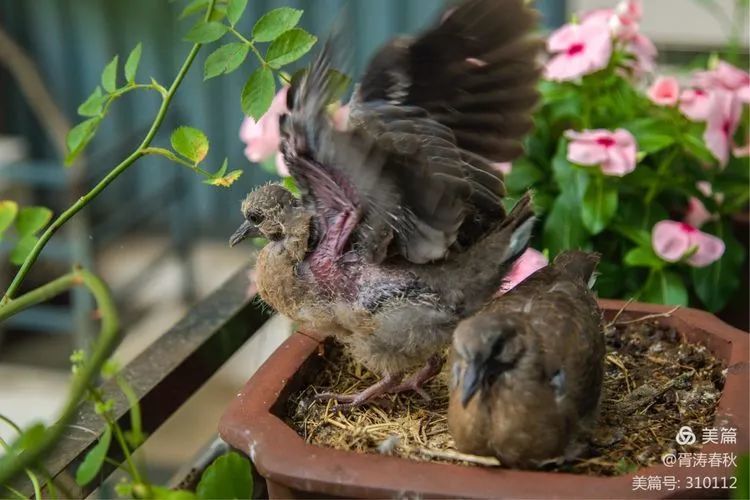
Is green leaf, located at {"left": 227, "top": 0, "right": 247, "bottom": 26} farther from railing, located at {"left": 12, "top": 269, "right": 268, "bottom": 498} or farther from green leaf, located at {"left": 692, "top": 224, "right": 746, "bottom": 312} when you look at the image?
green leaf, located at {"left": 692, "top": 224, "right": 746, "bottom": 312}

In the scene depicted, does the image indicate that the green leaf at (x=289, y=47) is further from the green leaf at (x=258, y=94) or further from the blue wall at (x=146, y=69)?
the blue wall at (x=146, y=69)

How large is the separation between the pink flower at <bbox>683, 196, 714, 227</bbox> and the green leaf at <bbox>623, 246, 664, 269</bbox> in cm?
17

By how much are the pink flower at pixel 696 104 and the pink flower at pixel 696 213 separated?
0.48ft

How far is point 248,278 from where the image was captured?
1512 mm

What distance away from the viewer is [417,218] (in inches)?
37.4

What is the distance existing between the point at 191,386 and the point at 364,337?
33 centimetres

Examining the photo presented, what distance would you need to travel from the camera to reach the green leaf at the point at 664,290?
1515 mm

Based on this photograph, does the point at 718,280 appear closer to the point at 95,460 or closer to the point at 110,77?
the point at 110,77

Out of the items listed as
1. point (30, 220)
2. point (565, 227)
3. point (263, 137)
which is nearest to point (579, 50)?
point (565, 227)

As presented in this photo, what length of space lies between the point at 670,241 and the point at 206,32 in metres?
0.84

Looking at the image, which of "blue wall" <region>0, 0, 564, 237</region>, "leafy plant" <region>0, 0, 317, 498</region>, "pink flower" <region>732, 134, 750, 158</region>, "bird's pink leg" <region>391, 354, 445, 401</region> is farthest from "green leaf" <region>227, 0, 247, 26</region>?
"blue wall" <region>0, 0, 564, 237</region>

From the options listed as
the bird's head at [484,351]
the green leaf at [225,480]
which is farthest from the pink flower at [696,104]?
the green leaf at [225,480]

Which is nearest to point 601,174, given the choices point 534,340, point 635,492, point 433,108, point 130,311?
point 433,108

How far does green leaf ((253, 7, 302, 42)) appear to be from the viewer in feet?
3.11
